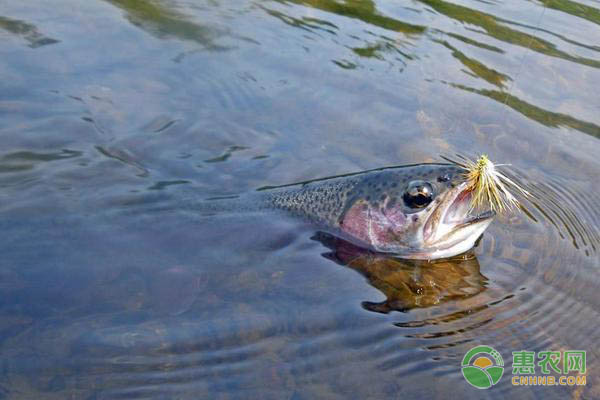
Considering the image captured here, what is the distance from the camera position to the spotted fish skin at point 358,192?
16.6 feet

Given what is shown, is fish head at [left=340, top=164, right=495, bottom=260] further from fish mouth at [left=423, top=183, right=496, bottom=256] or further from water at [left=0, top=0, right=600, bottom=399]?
water at [left=0, top=0, right=600, bottom=399]

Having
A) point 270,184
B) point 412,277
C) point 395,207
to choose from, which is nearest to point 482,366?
point 412,277

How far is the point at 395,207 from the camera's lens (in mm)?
5211

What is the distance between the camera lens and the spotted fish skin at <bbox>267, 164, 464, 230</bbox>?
5.05 metres

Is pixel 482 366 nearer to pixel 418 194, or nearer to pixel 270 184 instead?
pixel 418 194

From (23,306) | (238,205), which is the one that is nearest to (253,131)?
(238,205)

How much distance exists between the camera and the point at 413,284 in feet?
16.3

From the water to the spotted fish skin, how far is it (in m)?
0.21

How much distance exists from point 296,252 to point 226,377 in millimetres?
1648

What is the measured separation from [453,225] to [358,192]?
912mm

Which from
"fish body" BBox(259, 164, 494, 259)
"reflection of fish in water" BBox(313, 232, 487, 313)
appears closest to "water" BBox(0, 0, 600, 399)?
"reflection of fish in water" BBox(313, 232, 487, 313)

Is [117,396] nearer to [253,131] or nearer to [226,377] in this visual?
[226,377]

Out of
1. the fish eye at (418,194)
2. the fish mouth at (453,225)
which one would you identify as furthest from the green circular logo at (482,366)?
the fish eye at (418,194)

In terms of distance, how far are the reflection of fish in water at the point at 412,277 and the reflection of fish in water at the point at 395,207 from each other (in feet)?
0.33
